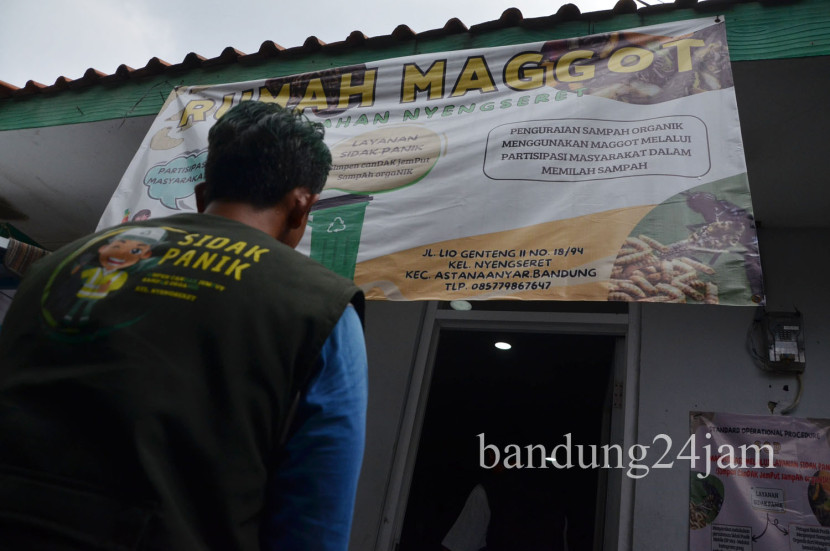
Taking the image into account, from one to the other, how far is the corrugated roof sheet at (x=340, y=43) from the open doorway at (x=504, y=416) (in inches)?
114

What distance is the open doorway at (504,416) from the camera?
6.17 metres

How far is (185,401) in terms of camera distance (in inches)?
32.9

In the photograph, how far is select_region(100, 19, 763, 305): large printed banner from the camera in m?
2.18

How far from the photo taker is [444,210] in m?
2.61

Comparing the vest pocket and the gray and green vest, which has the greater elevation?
the gray and green vest

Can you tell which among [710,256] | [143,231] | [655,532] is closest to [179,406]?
[143,231]

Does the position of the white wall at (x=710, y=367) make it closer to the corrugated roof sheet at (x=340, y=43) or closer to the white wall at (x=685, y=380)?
the white wall at (x=685, y=380)

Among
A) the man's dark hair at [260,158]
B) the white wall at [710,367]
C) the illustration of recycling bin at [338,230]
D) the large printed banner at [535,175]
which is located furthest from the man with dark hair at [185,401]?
the white wall at [710,367]

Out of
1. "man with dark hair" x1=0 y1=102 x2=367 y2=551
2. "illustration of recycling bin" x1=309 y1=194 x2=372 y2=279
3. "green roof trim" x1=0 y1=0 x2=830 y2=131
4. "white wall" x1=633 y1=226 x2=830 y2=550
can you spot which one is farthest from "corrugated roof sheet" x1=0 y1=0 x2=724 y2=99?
"man with dark hair" x1=0 y1=102 x2=367 y2=551

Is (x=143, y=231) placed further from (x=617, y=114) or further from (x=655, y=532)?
(x=655, y=532)

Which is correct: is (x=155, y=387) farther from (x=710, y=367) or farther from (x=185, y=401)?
(x=710, y=367)

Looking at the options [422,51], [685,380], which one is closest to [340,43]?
[422,51]

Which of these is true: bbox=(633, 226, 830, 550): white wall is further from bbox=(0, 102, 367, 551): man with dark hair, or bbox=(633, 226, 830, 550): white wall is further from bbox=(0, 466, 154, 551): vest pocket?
bbox=(0, 466, 154, 551): vest pocket

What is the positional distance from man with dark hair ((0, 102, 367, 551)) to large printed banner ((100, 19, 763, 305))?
4.61 ft
